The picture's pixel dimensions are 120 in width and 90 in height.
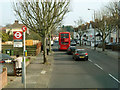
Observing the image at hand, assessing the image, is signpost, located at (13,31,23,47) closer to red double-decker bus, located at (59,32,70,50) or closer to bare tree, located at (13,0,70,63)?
bare tree, located at (13,0,70,63)

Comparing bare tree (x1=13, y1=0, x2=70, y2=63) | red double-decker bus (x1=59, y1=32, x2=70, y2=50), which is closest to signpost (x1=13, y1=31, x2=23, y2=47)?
bare tree (x1=13, y1=0, x2=70, y2=63)

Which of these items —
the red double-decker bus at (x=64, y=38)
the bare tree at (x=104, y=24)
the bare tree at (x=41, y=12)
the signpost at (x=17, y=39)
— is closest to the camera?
the signpost at (x=17, y=39)

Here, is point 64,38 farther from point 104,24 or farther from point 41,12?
point 41,12

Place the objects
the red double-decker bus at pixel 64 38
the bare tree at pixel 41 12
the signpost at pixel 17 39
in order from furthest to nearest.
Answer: the red double-decker bus at pixel 64 38 → the bare tree at pixel 41 12 → the signpost at pixel 17 39

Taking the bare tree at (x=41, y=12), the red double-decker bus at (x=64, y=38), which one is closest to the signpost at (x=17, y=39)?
the bare tree at (x=41, y=12)

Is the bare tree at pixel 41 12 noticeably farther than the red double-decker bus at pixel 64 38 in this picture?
No

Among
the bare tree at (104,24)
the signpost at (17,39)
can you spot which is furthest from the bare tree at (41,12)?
the bare tree at (104,24)

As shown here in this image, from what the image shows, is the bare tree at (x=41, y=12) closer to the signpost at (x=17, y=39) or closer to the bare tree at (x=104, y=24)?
the signpost at (x=17, y=39)

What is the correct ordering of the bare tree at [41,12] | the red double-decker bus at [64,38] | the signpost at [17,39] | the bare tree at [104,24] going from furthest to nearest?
1. the red double-decker bus at [64,38]
2. the bare tree at [104,24]
3. the bare tree at [41,12]
4. the signpost at [17,39]

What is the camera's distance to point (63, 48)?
41.5m

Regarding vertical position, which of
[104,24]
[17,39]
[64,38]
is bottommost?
[17,39]

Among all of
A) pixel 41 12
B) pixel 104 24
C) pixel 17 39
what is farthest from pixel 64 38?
pixel 17 39

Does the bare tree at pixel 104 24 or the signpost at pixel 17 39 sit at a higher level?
the bare tree at pixel 104 24

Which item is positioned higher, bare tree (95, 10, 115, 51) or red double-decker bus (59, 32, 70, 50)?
bare tree (95, 10, 115, 51)
